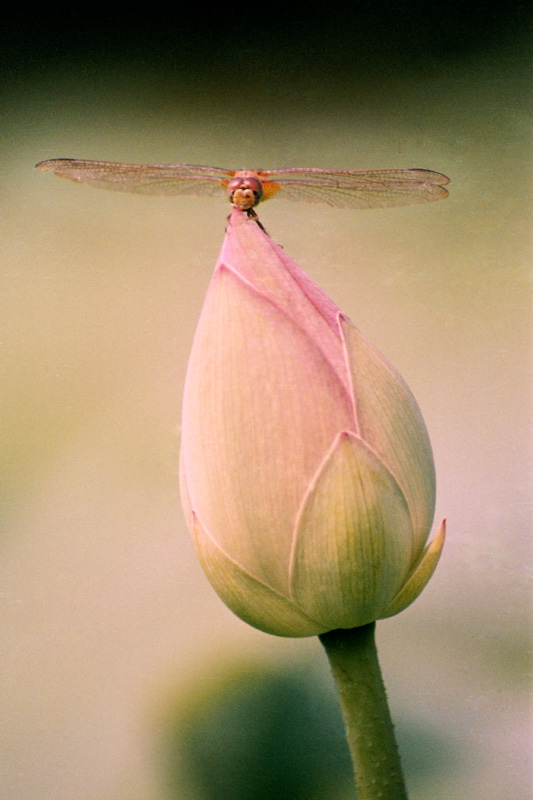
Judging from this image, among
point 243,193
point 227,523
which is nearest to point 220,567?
point 227,523

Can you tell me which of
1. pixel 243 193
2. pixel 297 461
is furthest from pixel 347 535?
pixel 243 193

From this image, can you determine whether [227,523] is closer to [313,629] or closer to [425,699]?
[313,629]

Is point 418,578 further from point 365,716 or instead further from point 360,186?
point 360,186

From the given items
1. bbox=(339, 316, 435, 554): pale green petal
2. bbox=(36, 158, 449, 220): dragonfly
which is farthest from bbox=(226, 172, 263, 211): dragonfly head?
bbox=(339, 316, 435, 554): pale green petal

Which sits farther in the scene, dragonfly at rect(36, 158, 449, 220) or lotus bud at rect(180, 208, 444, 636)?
dragonfly at rect(36, 158, 449, 220)

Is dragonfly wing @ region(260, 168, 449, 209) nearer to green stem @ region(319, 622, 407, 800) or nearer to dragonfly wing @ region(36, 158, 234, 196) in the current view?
dragonfly wing @ region(36, 158, 234, 196)
